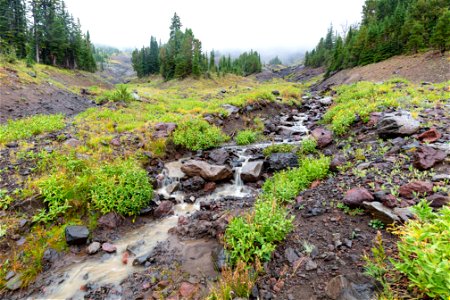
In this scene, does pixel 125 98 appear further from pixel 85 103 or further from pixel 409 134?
pixel 409 134

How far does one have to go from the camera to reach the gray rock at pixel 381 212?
4450 millimetres

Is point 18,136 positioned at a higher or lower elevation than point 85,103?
lower

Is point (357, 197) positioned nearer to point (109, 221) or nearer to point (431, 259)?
point (431, 259)

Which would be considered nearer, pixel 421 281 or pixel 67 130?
pixel 421 281

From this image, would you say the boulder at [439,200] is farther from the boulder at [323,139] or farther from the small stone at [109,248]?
the small stone at [109,248]

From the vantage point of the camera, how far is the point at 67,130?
1206 cm

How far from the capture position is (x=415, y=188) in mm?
4965

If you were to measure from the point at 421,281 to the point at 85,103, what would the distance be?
85.0 feet

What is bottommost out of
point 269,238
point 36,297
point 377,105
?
point 36,297

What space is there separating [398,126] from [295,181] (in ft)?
16.2

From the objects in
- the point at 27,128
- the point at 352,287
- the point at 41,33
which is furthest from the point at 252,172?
the point at 41,33

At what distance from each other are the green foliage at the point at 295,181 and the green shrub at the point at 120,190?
4313 millimetres

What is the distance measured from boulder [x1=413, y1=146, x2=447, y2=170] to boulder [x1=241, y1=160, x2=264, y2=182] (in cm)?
525

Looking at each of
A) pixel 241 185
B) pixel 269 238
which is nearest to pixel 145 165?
pixel 241 185
